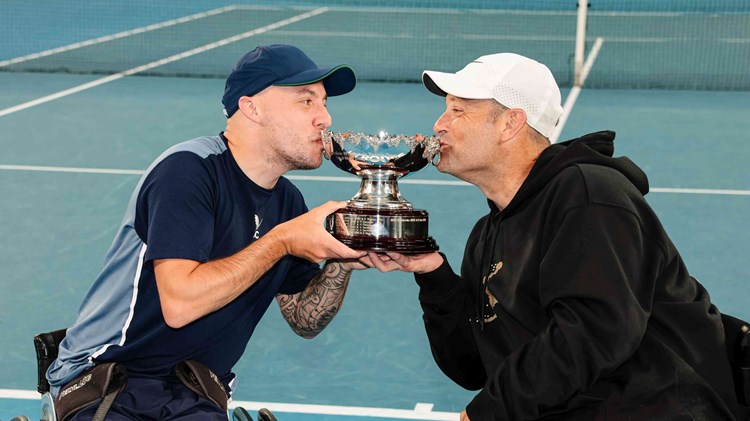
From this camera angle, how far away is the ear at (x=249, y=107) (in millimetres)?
4250

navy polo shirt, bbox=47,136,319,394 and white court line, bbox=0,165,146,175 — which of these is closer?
navy polo shirt, bbox=47,136,319,394

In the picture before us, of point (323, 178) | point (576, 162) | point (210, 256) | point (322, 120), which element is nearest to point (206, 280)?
point (210, 256)

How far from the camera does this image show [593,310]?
339 cm

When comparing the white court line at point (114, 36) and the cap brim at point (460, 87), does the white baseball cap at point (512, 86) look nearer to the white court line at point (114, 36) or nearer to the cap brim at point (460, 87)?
the cap brim at point (460, 87)

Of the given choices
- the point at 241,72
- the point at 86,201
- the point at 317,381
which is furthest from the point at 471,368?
the point at 86,201

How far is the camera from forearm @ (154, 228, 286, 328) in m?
3.80

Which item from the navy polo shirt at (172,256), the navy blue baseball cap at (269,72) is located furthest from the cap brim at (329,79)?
the navy polo shirt at (172,256)

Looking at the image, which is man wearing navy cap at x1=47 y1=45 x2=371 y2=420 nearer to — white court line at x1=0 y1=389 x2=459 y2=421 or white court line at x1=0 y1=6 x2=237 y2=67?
white court line at x1=0 y1=389 x2=459 y2=421

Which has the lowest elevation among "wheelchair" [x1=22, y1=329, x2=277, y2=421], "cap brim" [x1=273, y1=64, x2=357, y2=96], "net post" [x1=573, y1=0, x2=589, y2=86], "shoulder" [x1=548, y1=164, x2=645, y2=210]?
"net post" [x1=573, y1=0, x2=589, y2=86]

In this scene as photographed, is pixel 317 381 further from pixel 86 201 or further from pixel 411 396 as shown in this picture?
pixel 86 201

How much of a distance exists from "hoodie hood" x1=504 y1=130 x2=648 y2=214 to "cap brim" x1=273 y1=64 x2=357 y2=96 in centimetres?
85

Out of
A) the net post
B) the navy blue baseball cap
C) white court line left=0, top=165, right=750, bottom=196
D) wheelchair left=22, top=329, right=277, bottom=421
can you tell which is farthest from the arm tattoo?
the net post

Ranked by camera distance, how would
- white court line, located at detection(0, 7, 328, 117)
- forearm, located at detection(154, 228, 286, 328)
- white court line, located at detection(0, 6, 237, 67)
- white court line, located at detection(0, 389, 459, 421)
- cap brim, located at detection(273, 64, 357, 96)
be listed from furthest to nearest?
1. white court line, located at detection(0, 6, 237, 67)
2. white court line, located at detection(0, 7, 328, 117)
3. white court line, located at detection(0, 389, 459, 421)
4. cap brim, located at detection(273, 64, 357, 96)
5. forearm, located at detection(154, 228, 286, 328)

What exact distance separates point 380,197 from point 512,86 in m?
0.58
